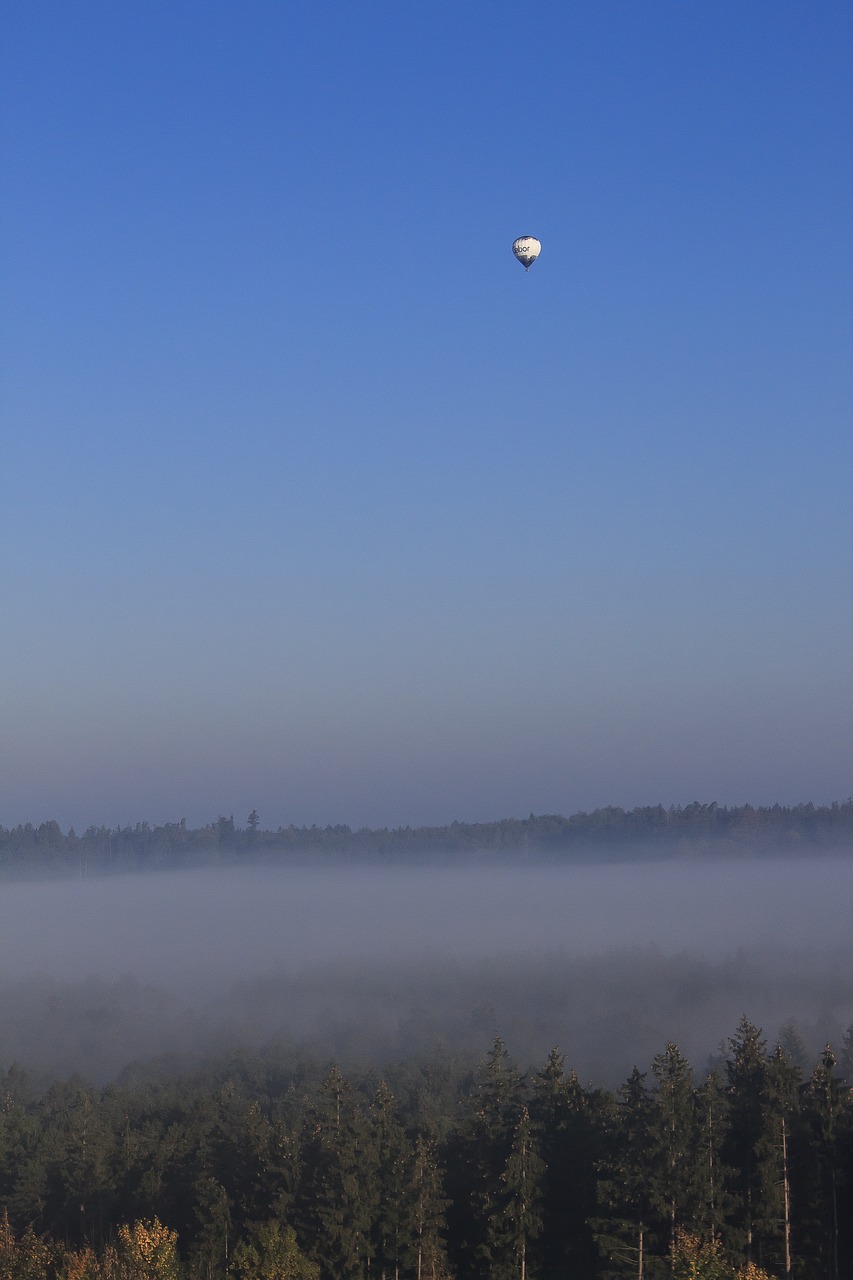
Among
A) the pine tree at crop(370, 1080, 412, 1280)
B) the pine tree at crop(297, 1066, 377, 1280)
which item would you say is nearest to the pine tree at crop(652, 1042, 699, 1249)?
the pine tree at crop(370, 1080, 412, 1280)

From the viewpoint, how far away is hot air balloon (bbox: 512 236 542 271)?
115 m

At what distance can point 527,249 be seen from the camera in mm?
116062

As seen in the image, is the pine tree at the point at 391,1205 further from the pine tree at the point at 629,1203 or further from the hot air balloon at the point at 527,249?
the hot air balloon at the point at 527,249

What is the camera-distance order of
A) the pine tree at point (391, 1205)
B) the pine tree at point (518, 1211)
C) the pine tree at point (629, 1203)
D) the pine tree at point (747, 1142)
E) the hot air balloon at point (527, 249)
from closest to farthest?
the pine tree at point (629, 1203)
the pine tree at point (747, 1142)
the pine tree at point (518, 1211)
the pine tree at point (391, 1205)
the hot air balloon at point (527, 249)

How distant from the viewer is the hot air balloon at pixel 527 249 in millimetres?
114875

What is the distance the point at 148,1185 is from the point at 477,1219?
24661 millimetres

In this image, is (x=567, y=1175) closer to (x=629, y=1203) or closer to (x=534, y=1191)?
(x=534, y=1191)

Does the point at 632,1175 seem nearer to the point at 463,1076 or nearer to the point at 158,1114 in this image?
the point at 158,1114

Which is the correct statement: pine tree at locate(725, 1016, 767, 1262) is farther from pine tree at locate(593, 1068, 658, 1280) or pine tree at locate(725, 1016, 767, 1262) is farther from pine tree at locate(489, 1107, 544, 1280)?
pine tree at locate(489, 1107, 544, 1280)

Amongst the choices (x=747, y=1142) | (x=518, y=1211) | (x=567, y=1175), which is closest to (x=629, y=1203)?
(x=518, y=1211)

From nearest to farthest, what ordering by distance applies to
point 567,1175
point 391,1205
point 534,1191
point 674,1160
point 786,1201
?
1. point 674,1160
2. point 786,1201
3. point 534,1191
4. point 391,1205
5. point 567,1175

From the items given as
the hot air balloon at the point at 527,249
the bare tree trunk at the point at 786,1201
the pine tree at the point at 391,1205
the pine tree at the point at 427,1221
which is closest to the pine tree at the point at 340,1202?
the pine tree at the point at 391,1205

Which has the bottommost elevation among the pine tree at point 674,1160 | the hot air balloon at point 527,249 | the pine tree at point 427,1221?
the pine tree at point 427,1221

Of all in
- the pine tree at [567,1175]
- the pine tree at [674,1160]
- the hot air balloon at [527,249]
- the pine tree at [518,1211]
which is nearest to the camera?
the pine tree at [674,1160]
